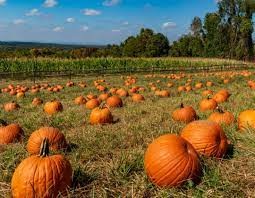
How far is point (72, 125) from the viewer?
802cm

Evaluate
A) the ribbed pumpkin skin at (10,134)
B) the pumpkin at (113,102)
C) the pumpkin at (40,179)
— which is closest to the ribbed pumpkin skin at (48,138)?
the ribbed pumpkin skin at (10,134)

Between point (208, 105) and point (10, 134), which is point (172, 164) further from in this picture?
point (208, 105)

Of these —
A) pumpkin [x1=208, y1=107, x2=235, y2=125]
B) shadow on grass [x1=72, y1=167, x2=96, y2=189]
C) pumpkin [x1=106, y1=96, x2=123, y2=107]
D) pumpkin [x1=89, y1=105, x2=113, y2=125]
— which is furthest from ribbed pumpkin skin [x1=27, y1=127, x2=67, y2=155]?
pumpkin [x1=106, y1=96, x2=123, y2=107]

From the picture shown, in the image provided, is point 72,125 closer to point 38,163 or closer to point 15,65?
point 38,163

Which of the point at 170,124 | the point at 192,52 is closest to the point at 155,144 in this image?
the point at 170,124

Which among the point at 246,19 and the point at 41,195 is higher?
the point at 246,19

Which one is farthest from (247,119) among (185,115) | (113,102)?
(113,102)

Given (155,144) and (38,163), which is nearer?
(38,163)

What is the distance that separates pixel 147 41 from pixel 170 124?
71.4 m

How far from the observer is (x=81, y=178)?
4.15 meters

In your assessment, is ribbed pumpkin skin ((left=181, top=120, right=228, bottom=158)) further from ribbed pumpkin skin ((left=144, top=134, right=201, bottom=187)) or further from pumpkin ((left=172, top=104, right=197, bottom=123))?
pumpkin ((left=172, top=104, right=197, bottom=123))

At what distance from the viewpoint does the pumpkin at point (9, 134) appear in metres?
6.41

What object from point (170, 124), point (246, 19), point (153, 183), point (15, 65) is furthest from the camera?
point (246, 19)

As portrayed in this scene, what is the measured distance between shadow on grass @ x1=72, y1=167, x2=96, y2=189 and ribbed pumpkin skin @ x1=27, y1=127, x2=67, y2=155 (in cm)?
128
